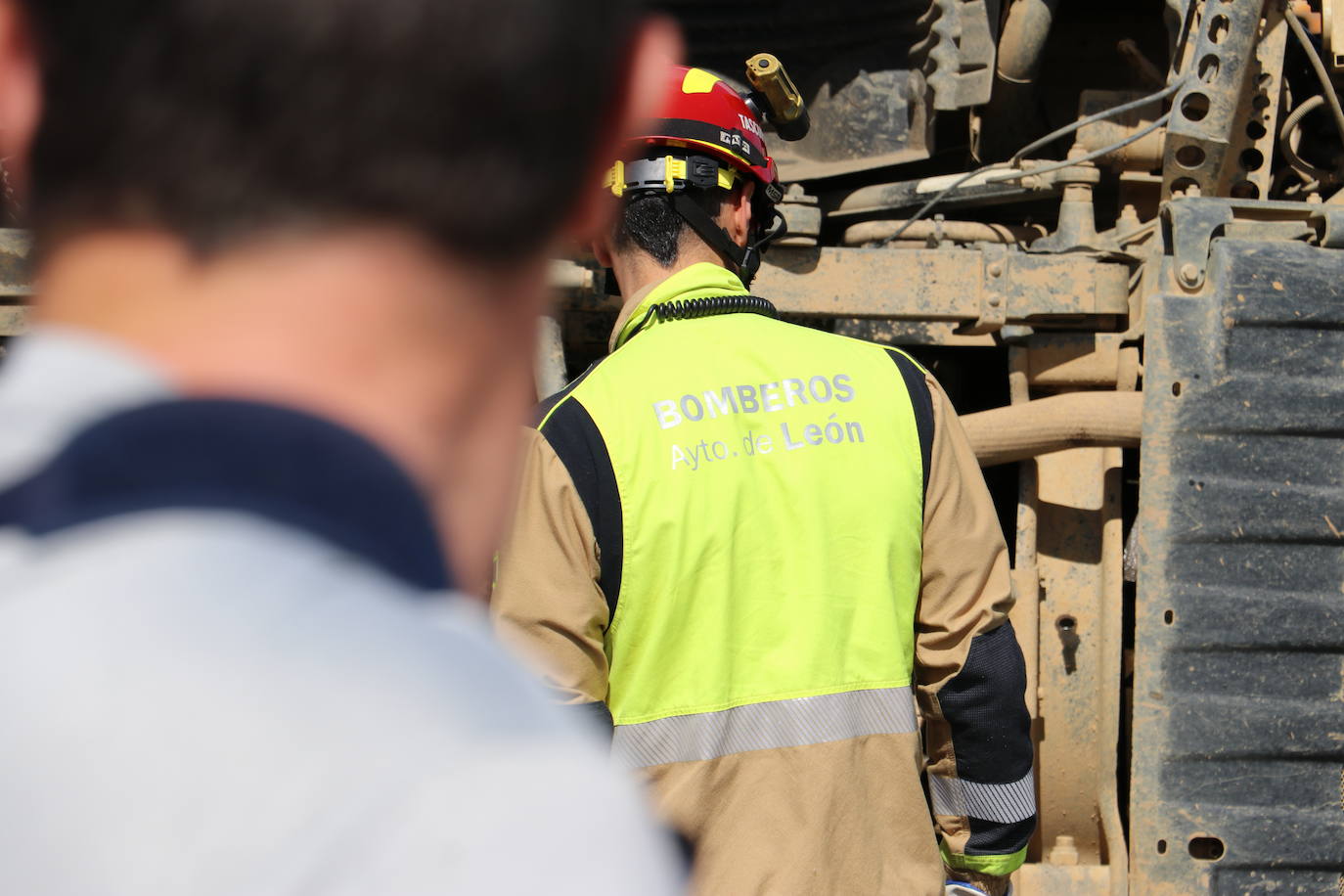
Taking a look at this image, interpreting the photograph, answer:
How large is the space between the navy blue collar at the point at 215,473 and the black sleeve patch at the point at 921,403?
1.73 metres

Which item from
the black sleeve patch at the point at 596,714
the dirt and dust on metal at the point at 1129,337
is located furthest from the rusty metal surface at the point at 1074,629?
the black sleeve patch at the point at 596,714

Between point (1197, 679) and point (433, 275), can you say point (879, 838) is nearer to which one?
point (1197, 679)

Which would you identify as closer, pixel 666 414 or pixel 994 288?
pixel 666 414

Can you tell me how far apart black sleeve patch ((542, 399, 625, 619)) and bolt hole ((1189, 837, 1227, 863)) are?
1.58m

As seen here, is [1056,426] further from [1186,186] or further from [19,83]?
[19,83]

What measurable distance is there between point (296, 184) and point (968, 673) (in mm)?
1859

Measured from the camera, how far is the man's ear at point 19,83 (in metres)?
0.61

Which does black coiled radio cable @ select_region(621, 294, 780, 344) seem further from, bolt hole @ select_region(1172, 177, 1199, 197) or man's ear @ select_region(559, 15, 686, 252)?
bolt hole @ select_region(1172, 177, 1199, 197)

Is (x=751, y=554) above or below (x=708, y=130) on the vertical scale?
below

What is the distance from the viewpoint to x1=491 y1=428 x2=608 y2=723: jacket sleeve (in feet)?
6.57

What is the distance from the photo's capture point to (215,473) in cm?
54

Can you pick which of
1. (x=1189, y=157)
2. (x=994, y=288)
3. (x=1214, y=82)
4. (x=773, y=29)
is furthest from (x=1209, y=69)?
(x=773, y=29)

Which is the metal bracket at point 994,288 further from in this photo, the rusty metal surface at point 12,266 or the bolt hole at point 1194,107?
the rusty metal surface at point 12,266

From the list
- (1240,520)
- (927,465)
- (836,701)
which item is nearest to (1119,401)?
(1240,520)
